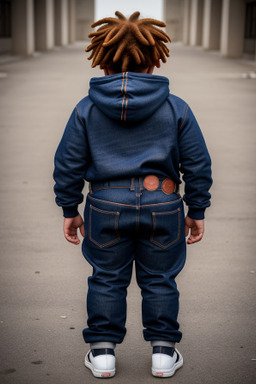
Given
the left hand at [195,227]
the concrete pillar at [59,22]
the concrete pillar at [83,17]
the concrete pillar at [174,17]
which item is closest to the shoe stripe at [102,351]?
the left hand at [195,227]

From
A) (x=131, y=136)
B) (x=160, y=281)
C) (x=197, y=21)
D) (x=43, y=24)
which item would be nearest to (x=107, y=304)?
(x=160, y=281)

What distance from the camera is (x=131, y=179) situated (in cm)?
272

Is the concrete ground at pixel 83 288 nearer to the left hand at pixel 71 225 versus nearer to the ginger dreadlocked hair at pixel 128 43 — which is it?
the left hand at pixel 71 225

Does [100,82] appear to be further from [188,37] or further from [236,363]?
[188,37]

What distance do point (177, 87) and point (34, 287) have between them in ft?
39.0

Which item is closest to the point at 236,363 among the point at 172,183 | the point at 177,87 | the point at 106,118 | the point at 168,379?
the point at 168,379

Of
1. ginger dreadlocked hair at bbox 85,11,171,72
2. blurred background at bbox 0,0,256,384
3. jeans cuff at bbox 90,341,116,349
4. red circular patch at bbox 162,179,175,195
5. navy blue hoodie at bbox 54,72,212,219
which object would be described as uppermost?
ginger dreadlocked hair at bbox 85,11,171,72

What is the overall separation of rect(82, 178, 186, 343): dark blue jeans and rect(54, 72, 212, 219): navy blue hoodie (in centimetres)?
9

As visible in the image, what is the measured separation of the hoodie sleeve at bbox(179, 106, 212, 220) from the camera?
275 cm

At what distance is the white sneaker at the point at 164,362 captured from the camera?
2826 millimetres

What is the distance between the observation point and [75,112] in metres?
2.76

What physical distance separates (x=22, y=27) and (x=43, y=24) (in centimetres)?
691

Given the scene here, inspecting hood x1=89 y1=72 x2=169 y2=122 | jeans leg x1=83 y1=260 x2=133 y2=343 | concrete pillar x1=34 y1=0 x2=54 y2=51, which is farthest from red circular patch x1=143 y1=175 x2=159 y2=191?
concrete pillar x1=34 y1=0 x2=54 y2=51

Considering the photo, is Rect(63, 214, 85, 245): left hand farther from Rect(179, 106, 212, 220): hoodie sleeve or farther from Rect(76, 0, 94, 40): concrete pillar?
Rect(76, 0, 94, 40): concrete pillar
